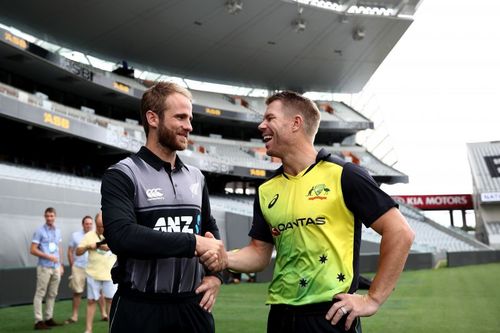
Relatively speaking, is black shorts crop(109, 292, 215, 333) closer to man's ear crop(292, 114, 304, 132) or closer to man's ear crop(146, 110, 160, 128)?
man's ear crop(146, 110, 160, 128)

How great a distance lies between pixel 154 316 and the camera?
2902mm

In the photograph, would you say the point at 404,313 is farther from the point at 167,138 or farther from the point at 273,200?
the point at 167,138

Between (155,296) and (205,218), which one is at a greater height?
(205,218)

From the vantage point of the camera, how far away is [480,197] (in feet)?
147

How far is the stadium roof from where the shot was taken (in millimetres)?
35375

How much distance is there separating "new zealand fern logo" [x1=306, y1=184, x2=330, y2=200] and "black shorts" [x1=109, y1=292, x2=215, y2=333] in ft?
3.04

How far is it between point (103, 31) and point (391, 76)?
3322 centimetres

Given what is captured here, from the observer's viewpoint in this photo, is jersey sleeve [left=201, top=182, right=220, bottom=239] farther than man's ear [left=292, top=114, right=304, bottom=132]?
Yes

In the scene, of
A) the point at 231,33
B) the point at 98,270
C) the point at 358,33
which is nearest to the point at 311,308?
the point at 98,270

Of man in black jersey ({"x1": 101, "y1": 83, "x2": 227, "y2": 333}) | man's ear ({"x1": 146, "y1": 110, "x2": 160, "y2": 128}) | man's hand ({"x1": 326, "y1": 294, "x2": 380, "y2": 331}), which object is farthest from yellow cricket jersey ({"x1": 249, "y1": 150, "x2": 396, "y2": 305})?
man's ear ({"x1": 146, "y1": 110, "x2": 160, "y2": 128})

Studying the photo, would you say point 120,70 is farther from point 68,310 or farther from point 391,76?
point 68,310

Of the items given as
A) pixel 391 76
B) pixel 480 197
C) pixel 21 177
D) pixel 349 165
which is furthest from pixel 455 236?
pixel 349 165

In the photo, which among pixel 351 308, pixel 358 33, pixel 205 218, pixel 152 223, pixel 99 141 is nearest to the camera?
pixel 351 308

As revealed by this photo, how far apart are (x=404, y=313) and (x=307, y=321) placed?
27.0 feet
